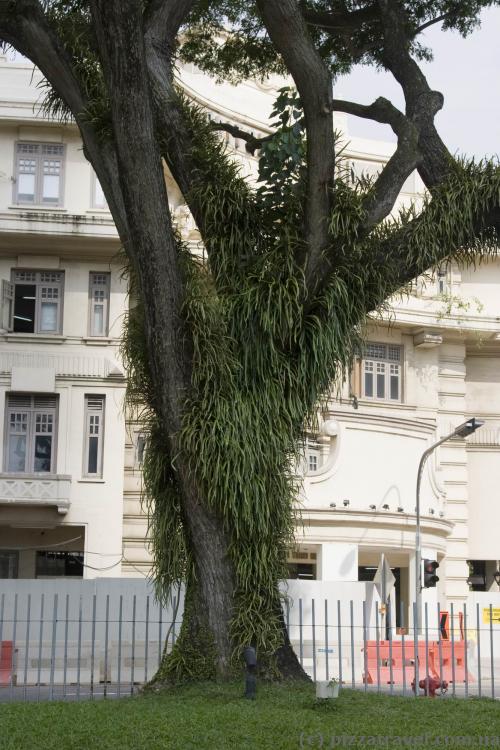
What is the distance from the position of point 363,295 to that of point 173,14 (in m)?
3.42

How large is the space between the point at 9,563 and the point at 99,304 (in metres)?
6.29

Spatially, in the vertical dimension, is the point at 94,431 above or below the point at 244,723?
above

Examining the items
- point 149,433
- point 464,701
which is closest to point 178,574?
point 149,433

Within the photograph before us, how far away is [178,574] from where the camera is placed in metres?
11.8

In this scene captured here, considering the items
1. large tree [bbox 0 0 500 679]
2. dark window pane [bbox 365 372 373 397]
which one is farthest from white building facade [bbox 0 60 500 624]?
large tree [bbox 0 0 500 679]

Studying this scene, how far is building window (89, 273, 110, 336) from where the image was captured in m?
27.2

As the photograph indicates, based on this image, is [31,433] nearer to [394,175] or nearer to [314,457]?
[314,457]

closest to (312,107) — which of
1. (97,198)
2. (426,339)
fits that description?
(97,198)

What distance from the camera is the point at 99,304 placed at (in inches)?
1076

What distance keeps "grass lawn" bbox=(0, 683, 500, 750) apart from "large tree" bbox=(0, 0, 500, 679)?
1171 mm

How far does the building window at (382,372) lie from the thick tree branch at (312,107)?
67.8 ft

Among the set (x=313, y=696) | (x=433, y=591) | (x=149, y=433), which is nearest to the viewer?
(x=313, y=696)

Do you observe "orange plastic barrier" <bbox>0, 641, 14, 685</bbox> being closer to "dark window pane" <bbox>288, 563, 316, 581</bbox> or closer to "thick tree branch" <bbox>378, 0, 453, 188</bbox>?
"dark window pane" <bbox>288, 563, 316, 581</bbox>

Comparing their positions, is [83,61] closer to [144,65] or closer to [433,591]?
[144,65]
